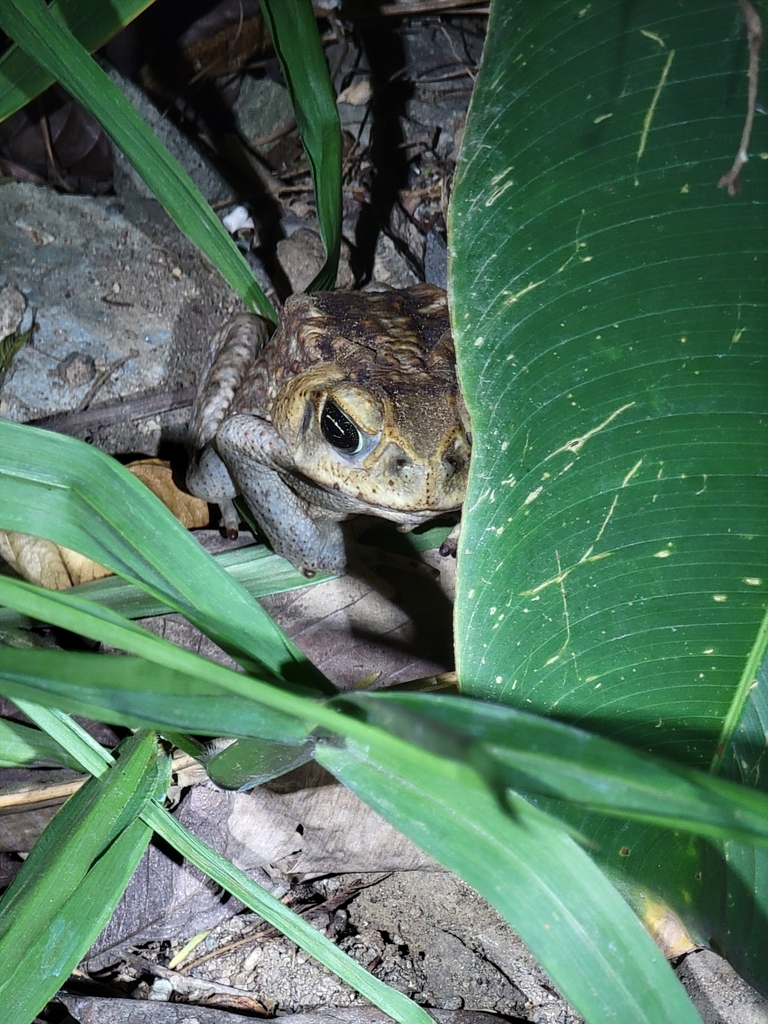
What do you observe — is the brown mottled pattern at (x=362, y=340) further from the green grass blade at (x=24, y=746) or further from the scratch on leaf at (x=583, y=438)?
the green grass blade at (x=24, y=746)

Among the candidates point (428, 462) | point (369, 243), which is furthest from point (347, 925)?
point (369, 243)

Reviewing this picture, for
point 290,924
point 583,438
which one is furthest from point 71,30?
point 290,924

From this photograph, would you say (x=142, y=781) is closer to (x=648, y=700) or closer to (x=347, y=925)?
(x=347, y=925)

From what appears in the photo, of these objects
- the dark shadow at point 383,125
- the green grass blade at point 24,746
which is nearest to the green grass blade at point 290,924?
the green grass blade at point 24,746

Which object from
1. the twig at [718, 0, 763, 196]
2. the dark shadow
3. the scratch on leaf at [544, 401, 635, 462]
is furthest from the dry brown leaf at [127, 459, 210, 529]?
the twig at [718, 0, 763, 196]

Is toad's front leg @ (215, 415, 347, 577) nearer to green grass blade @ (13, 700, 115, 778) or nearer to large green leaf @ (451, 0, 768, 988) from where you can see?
green grass blade @ (13, 700, 115, 778)
